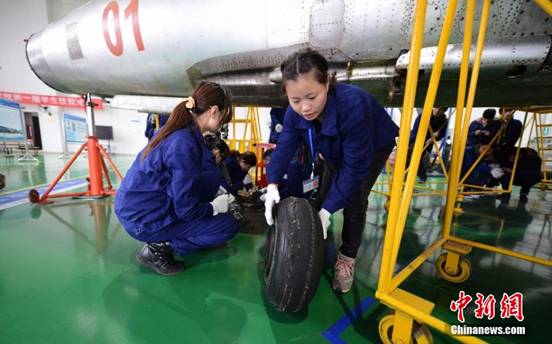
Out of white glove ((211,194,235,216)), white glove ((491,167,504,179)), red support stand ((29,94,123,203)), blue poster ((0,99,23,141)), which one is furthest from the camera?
blue poster ((0,99,23,141))

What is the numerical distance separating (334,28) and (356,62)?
209 millimetres

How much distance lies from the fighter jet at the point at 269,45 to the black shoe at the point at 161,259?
110 cm

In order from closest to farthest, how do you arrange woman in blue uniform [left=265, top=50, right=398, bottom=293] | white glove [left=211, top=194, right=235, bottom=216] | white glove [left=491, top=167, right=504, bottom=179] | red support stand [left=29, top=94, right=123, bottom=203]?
woman in blue uniform [left=265, top=50, right=398, bottom=293] < white glove [left=211, top=194, right=235, bottom=216] < red support stand [left=29, top=94, right=123, bottom=203] < white glove [left=491, top=167, right=504, bottom=179]

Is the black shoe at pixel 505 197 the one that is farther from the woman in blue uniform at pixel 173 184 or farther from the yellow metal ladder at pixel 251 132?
the woman in blue uniform at pixel 173 184

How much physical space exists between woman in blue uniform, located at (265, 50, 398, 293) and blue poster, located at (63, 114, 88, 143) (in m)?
11.2

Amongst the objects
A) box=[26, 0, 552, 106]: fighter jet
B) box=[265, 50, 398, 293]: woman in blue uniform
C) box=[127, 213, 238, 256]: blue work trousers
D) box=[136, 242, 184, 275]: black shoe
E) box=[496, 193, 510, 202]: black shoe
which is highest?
box=[26, 0, 552, 106]: fighter jet

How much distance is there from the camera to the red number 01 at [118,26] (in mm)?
1535

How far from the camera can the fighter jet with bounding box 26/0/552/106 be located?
39.5 inches

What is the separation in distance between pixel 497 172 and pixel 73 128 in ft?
41.4

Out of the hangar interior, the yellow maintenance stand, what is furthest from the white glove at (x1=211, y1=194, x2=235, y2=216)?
the yellow maintenance stand

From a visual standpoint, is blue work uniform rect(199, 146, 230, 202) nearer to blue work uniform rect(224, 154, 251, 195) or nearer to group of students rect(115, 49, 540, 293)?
group of students rect(115, 49, 540, 293)

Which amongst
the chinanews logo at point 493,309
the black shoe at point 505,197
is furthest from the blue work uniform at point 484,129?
the chinanews logo at point 493,309

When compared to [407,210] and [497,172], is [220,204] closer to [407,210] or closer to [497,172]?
[407,210]

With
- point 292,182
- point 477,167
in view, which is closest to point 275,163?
point 292,182
